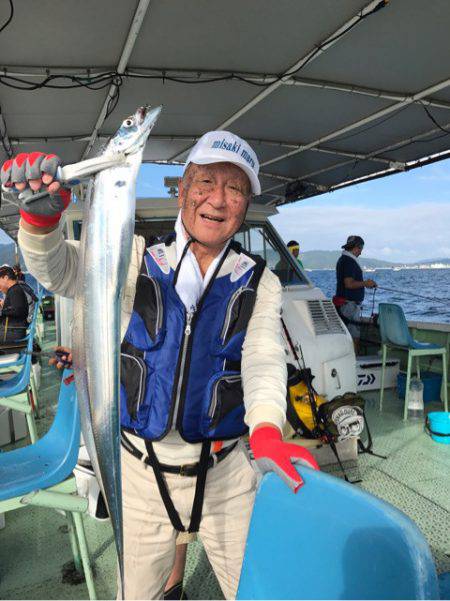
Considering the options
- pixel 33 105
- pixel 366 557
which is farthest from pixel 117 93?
pixel 366 557

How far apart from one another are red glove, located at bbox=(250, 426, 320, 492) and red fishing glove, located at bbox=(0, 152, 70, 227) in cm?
92

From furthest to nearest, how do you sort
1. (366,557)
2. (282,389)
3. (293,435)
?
(293,435) → (282,389) → (366,557)

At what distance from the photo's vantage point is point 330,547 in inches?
39.9

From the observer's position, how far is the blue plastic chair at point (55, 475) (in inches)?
81.4

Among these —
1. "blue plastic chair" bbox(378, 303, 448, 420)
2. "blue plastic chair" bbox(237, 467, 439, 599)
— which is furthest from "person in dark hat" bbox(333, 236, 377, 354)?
"blue plastic chair" bbox(237, 467, 439, 599)

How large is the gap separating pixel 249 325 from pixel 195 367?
280mm

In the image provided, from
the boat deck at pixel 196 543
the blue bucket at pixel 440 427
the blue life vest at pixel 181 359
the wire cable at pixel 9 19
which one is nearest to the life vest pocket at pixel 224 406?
the blue life vest at pixel 181 359

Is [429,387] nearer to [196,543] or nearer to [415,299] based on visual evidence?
[196,543]

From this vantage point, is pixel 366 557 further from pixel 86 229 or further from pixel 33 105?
pixel 33 105

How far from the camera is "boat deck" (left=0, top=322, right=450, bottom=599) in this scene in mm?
2680

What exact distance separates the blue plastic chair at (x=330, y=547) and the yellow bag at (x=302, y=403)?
2.82 m

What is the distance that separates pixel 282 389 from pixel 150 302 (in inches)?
23.4

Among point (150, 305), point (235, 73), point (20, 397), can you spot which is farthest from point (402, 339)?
point (150, 305)

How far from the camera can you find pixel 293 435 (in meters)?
4.04
